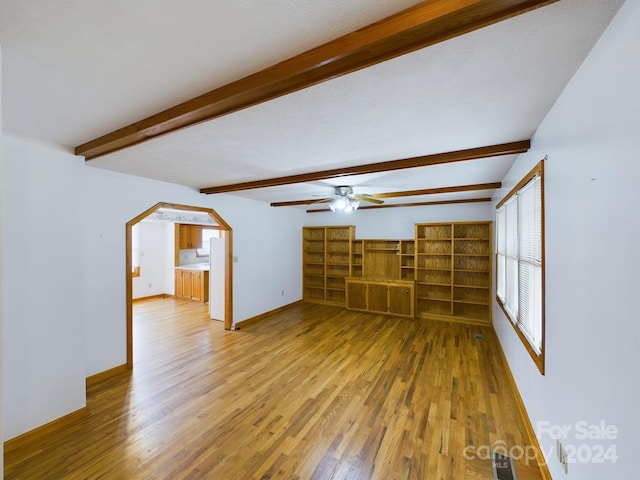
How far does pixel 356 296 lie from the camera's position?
5.96 metres

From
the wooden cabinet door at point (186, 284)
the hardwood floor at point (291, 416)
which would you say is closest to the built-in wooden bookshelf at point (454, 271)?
the hardwood floor at point (291, 416)

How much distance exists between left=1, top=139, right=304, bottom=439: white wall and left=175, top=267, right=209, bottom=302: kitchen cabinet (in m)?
3.70

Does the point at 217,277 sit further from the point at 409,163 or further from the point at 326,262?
the point at 409,163

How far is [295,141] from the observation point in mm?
2119

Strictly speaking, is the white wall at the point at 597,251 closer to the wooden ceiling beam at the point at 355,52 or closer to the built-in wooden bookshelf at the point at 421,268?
the wooden ceiling beam at the point at 355,52

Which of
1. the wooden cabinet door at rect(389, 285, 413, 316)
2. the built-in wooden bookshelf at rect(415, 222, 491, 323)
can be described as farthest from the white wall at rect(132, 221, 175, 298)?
the built-in wooden bookshelf at rect(415, 222, 491, 323)

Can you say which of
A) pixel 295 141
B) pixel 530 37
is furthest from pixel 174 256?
pixel 530 37

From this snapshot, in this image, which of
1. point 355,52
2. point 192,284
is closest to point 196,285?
point 192,284

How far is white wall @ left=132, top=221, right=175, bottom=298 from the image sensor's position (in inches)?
280

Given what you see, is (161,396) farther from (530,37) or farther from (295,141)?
(530,37)

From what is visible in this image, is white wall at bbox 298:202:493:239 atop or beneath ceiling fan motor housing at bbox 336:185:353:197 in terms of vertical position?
beneath

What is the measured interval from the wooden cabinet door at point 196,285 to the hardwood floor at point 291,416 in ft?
9.07

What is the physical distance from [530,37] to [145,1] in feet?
4.70

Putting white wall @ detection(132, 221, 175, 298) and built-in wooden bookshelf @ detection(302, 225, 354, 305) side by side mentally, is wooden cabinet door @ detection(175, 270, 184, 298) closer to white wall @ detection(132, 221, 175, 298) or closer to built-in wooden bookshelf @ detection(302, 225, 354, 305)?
white wall @ detection(132, 221, 175, 298)
